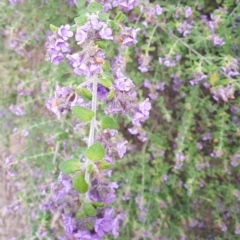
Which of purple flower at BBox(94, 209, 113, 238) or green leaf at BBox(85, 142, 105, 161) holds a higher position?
green leaf at BBox(85, 142, 105, 161)

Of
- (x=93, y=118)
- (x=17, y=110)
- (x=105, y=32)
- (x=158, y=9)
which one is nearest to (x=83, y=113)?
(x=93, y=118)

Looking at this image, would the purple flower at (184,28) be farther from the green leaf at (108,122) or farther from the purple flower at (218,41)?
the green leaf at (108,122)

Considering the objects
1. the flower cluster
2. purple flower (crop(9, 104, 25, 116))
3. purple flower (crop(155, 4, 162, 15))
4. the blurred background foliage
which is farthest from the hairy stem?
purple flower (crop(9, 104, 25, 116))

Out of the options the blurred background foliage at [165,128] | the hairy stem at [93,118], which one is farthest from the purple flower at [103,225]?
the blurred background foliage at [165,128]

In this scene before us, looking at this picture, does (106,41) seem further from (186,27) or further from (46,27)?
(46,27)

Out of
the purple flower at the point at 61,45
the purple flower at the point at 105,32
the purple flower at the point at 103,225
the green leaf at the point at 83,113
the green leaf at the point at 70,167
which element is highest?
the purple flower at the point at 105,32

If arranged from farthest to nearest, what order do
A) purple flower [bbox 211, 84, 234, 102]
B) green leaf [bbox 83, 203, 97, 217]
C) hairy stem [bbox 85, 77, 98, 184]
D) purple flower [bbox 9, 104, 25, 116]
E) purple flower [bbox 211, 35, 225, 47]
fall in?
purple flower [bbox 9, 104, 25, 116] < purple flower [bbox 211, 35, 225, 47] < purple flower [bbox 211, 84, 234, 102] < hairy stem [bbox 85, 77, 98, 184] < green leaf [bbox 83, 203, 97, 217]

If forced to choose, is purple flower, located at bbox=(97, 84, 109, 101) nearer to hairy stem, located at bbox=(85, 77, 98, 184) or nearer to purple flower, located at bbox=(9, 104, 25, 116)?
hairy stem, located at bbox=(85, 77, 98, 184)
